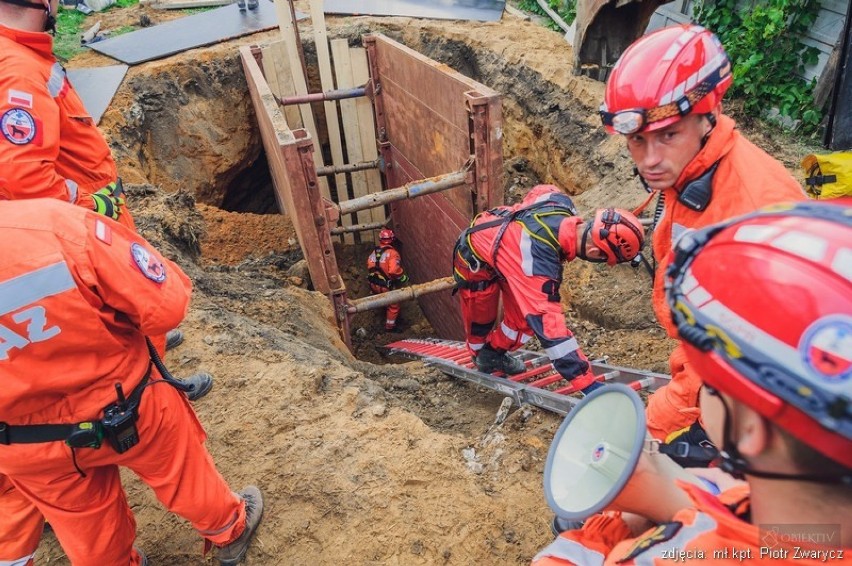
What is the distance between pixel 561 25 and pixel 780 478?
9.42 metres

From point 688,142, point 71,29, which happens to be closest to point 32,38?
point 688,142

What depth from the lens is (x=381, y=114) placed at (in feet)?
22.7

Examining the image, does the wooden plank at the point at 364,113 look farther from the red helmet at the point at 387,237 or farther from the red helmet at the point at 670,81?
the red helmet at the point at 670,81

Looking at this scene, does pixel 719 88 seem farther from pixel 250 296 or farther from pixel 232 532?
pixel 250 296

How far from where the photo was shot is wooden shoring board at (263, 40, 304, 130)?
7129mm

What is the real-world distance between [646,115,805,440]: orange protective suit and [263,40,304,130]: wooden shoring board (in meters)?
5.78

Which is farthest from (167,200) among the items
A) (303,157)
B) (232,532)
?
(232,532)

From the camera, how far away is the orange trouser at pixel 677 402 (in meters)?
2.26

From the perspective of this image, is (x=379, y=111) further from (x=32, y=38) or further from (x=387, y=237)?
(x=32, y=38)

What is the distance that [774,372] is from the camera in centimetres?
81

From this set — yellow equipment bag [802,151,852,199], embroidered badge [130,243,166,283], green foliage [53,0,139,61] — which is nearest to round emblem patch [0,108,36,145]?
embroidered badge [130,243,166,283]

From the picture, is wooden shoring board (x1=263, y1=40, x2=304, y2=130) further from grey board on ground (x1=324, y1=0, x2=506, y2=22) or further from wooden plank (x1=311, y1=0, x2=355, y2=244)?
grey board on ground (x1=324, y1=0, x2=506, y2=22)

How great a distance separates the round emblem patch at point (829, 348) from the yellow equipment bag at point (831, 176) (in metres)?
2.79

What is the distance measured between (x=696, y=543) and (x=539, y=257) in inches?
90.8
